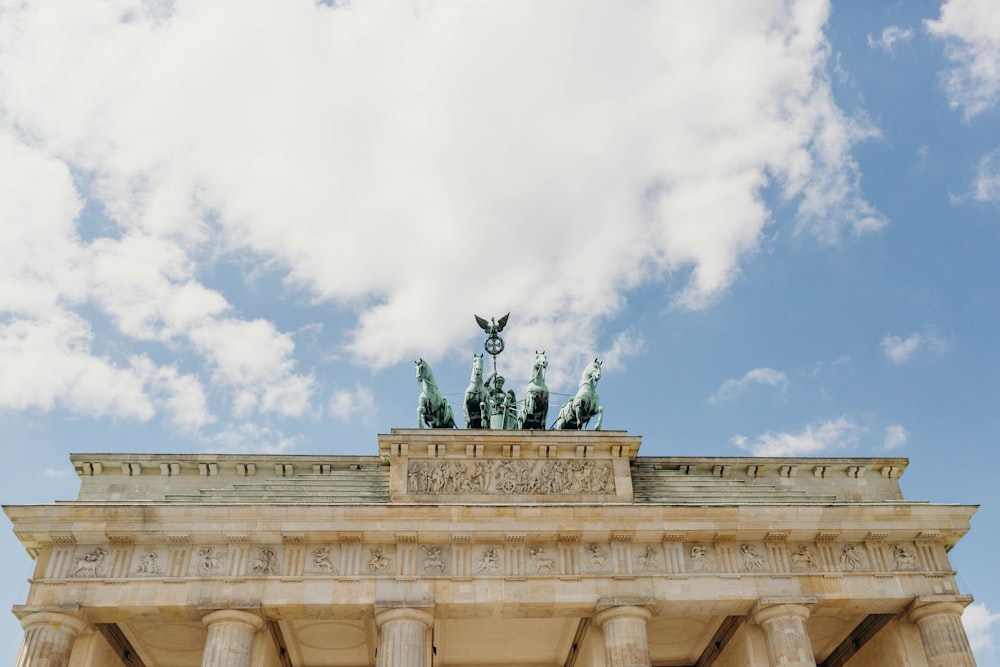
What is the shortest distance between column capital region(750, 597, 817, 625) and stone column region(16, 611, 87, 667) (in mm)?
16787

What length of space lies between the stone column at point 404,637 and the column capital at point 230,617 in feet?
9.94

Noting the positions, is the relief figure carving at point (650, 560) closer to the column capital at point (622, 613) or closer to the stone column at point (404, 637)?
the column capital at point (622, 613)

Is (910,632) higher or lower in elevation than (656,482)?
lower

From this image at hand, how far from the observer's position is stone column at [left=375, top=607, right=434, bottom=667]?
21.7 meters

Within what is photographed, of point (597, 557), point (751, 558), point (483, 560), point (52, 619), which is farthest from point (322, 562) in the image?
point (751, 558)

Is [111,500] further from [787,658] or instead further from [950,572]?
[950,572]

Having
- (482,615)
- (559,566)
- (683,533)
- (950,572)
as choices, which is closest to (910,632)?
(950,572)

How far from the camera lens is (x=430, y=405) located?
90.2ft

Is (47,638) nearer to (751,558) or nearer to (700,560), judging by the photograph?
(700,560)

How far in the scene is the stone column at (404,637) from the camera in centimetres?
2172

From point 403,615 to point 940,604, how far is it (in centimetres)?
1354

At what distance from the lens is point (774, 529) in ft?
78.4

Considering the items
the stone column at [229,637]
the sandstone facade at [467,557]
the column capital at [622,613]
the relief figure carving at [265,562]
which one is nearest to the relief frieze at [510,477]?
the sandstone facade at [467,557]

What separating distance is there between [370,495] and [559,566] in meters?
5.43
